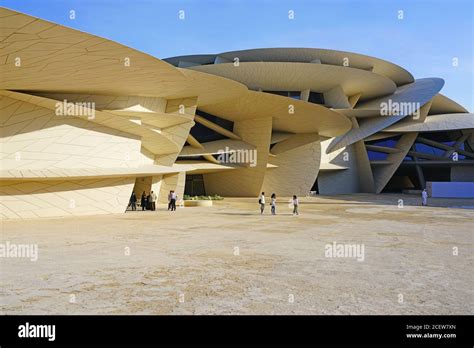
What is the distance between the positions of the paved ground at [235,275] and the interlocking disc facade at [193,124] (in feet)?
17.9

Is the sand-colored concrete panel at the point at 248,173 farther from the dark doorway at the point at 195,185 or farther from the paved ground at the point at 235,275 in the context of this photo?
the paved ground at the point at 235,275

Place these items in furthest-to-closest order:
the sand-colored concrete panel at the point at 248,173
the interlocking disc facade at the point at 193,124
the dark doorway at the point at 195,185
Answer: the dark doorway at the point at 195,185, the sand-colored concrete panel at the point at 248,173, the interlocking disc facade at the point at 193,124

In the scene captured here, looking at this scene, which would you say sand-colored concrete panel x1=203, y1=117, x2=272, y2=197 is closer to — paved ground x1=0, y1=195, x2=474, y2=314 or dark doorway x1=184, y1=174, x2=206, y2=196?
dark doorway x1=184, y1=174, x2=206, y2=196

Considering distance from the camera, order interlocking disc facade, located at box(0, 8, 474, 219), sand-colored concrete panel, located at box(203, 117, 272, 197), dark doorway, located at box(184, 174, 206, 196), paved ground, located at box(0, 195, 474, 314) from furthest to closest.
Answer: dark doorway, located at box(184, 174, 206, 196) → sand-colored concrete panel, located at box(203, 117, 272, 197) → interlocking disc facade, located at box(0, 8, 474, 219) → paved ground, located at box(0, 195, 474, 314)

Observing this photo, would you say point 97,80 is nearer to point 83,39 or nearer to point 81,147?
point 81,147

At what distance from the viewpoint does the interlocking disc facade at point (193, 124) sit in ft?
45.9

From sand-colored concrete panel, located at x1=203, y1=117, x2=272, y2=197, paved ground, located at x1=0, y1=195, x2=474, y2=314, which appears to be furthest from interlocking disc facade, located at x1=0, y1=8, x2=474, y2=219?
paved ground, located at x1=0, y1=195, x2=474, y2=314

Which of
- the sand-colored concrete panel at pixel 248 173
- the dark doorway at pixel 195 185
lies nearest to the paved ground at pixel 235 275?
the sand-colored concrete panel at pixel 248 173

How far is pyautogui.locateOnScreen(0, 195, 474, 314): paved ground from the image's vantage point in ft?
14.3

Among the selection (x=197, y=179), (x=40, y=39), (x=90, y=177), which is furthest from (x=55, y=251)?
(x=197, y=179)

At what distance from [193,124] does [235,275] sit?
59.1 ft

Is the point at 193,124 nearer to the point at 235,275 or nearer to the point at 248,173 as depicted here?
the point at 248,173

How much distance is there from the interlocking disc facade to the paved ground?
17.9 feet
